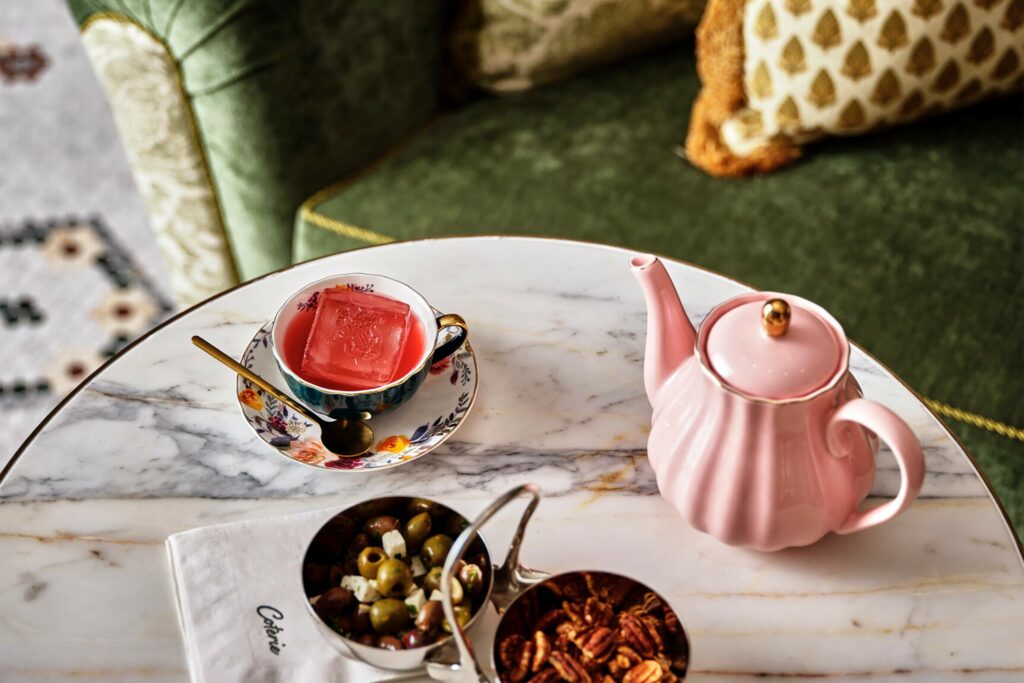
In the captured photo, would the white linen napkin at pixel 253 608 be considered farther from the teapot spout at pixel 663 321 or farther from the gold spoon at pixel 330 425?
the teapot spout at pixel 663 321

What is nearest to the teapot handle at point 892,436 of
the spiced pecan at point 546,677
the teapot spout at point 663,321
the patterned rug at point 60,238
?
the teapot spout at point 663,321

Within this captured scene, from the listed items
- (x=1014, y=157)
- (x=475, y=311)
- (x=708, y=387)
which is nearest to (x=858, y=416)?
(x=708, y=387)

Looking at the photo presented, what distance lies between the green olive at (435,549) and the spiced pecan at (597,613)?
3.5 inches

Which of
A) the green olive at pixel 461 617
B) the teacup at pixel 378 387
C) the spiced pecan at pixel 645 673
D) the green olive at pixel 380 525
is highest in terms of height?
the teacup at pixel 378 387

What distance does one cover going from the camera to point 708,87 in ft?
4.24

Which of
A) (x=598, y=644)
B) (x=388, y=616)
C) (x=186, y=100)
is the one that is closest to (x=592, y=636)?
(x=598, y=644)

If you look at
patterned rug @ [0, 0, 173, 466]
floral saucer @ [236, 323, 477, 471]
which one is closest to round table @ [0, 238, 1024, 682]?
floral saucer @ [236, 323, 477, 471]

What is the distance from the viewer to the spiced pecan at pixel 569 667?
56cm

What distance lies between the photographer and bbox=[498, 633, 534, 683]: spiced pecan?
0.56 metres

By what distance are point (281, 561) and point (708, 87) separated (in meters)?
0.86

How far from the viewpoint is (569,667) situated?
1.86 ft

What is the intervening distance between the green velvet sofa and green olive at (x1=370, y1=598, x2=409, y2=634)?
0.68 m

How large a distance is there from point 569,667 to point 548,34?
0.97m

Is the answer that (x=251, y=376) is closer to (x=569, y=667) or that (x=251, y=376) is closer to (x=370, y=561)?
(x=370, y=561)
